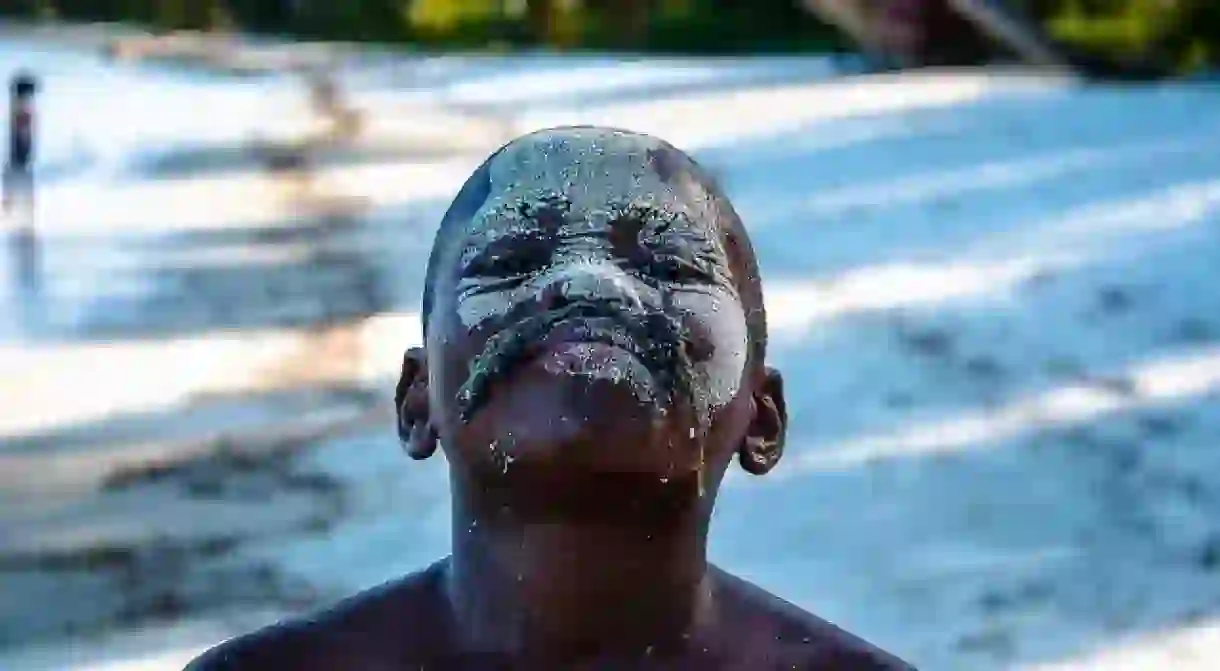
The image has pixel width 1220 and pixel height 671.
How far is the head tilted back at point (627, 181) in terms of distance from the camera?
1532mm

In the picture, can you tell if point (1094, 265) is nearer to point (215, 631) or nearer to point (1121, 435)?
point (1121, 435)

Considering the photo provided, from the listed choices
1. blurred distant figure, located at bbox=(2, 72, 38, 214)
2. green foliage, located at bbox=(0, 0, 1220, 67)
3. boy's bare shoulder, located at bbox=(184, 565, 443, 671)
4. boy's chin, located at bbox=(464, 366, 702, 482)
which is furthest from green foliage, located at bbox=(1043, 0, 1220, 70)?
boy's chin, located at bbox=(464, 366, 702, 482)

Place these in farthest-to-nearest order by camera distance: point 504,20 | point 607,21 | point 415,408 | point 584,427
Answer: point 504,20
point 607,21
point 415,408
point 584,427

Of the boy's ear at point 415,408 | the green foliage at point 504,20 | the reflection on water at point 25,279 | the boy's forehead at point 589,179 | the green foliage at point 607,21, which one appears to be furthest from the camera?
the green foliage at point 504,20

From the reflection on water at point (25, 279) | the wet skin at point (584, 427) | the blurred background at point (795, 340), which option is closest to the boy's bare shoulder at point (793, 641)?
the wet skin at point (584, 427)

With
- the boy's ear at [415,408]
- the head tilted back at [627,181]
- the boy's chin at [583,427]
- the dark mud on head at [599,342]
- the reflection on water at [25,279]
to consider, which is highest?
the head tilted back at [627,181]

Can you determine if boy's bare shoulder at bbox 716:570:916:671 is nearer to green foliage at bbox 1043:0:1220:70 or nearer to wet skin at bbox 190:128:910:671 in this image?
wet skin at bbox 190:128:910:671

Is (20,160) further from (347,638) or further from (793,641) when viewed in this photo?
(793,641)

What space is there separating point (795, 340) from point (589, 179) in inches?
124

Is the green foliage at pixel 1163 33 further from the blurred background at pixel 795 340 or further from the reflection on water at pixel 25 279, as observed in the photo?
the reflection on water at pixel 25 279

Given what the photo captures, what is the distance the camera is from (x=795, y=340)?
4609 mm

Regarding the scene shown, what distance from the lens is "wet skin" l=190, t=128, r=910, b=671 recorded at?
1.34 metres

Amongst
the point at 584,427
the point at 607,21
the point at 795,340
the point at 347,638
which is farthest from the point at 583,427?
the point at 607,21

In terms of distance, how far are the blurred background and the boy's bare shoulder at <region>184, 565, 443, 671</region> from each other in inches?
56.4
